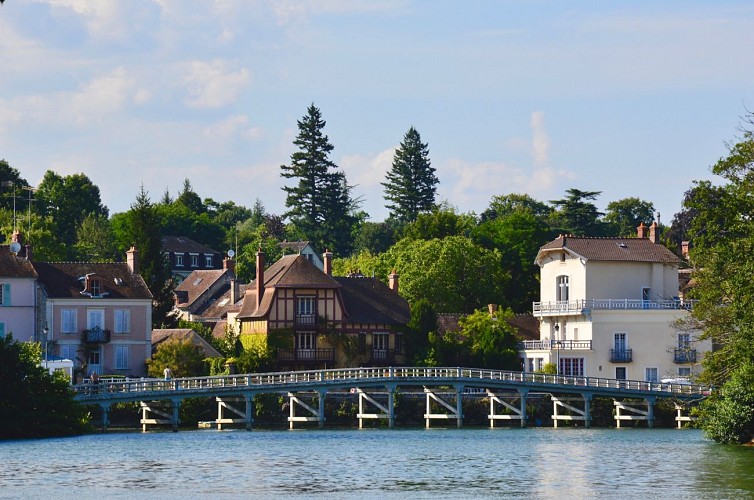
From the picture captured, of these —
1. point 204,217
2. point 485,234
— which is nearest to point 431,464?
point 485,234

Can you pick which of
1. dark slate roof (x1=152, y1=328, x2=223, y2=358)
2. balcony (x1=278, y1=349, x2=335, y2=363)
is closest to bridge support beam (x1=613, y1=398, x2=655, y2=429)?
balcony (x1=278, y1=349, x2=335, y2=363)

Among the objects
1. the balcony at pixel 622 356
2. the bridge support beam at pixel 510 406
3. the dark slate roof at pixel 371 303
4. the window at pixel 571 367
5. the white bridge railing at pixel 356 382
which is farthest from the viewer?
the dark slate roof at pixel 371 303

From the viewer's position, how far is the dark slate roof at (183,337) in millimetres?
93938

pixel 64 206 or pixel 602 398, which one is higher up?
pixel 64 206

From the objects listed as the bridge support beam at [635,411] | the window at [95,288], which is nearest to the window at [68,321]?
the window at [95,288]

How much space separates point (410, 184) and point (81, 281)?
254ft

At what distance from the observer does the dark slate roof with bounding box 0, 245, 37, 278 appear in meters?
90.6

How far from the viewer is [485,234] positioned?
12694 cm

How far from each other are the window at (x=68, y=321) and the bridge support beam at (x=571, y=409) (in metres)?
26.0

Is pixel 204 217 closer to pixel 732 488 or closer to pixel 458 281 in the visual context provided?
pixel 458 281

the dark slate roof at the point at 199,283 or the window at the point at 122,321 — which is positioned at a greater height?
the dark slate roof at the point at 199,283

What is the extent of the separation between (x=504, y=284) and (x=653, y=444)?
4644 centimetres

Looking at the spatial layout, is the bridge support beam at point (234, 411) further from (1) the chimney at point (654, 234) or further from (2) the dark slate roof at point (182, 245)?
(2) the dark slate roof at point (182, 245)

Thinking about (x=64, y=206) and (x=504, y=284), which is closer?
(x=504, y=284)
